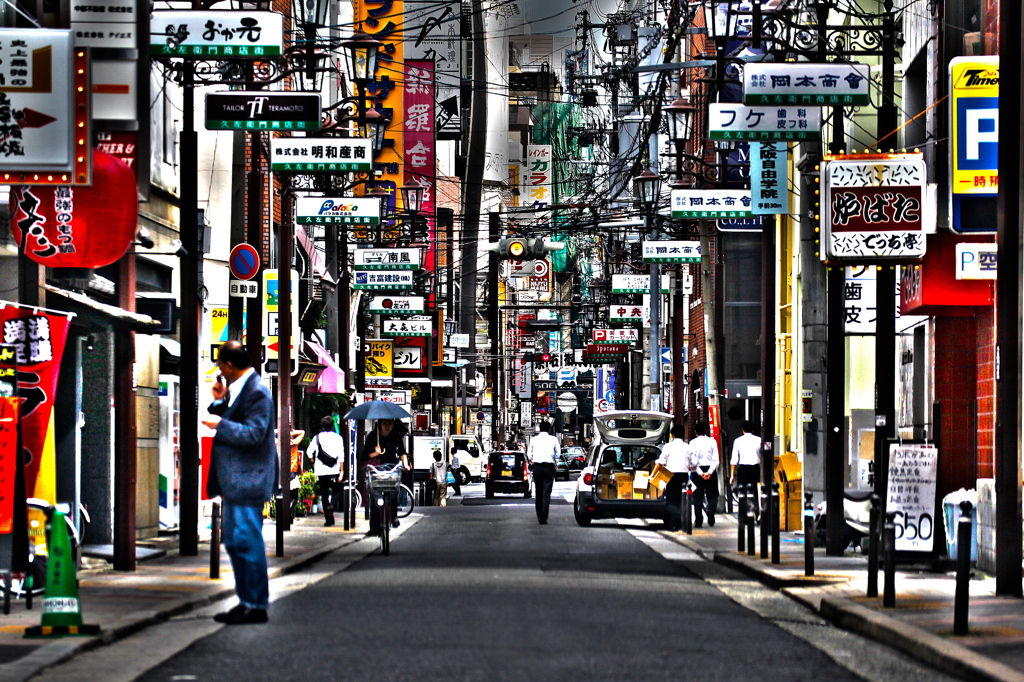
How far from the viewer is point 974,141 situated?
18.4 meters

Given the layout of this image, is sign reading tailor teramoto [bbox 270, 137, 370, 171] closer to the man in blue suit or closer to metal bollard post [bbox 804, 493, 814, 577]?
metal bollard post [bbox 804, 493, 814, 577]

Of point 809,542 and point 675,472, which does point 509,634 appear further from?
point 675,472

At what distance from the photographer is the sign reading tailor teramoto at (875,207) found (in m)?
19.5

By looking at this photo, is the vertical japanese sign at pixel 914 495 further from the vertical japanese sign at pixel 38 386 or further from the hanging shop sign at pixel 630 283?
the hanging shop sign at pixel 630 283

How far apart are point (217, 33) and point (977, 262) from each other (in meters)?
9.15

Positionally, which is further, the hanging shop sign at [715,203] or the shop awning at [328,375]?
the shop awning at [328,375]

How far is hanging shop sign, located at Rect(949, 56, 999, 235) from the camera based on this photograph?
18.0 metres

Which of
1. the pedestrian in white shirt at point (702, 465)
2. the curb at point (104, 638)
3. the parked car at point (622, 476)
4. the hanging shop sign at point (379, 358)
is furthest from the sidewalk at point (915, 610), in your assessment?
the hanging shop sign at point (379, 358)


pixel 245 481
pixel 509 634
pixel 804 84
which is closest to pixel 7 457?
pixel 245 481

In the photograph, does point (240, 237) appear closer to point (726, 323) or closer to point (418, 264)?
point (418, 264)

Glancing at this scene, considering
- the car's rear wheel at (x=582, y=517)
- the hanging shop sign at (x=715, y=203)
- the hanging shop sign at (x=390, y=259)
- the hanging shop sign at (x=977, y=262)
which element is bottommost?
the car's rear wheel at (x=582, y=517)

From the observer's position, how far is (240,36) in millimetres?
20141

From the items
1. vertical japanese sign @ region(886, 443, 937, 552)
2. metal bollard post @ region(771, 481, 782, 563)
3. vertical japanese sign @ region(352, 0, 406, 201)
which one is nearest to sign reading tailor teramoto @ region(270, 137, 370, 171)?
metal bollard post @ region(771, 481, 782, 563)

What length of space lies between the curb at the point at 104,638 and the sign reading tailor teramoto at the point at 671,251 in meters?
22.4
